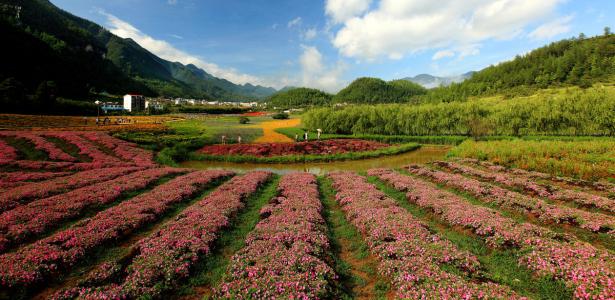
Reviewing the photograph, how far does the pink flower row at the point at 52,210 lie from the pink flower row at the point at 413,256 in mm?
15158

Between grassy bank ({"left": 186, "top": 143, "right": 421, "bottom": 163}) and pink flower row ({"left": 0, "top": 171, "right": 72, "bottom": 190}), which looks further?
grassy bank ({"left": 186, "top": 143, "right": 421, "bottom": 163})

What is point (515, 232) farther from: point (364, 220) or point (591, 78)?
point (591, 78)

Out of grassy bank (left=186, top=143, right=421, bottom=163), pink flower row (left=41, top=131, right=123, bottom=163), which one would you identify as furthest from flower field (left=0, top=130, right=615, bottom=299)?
grassy bank (left=186, top=143, right=421, bottom=163)

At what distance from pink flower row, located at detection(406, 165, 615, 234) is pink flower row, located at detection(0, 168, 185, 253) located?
24947 mm

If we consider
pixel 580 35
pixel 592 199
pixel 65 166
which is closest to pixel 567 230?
pixel 592 199

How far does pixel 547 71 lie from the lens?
15900 centimetres

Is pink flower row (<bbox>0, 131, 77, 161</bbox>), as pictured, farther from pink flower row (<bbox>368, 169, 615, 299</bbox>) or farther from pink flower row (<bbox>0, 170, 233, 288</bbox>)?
pink flower row (<bbox>368, 169, 615, 299</bbox>)

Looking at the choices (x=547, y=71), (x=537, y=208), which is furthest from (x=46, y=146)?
(x=547, y=71)

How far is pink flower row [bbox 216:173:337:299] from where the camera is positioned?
26.4ft

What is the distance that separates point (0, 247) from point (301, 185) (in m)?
16.5

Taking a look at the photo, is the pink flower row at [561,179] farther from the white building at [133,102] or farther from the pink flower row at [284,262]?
the white building at [133,102]

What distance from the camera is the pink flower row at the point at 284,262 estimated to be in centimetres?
804

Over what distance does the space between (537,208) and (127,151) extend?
44362 mm

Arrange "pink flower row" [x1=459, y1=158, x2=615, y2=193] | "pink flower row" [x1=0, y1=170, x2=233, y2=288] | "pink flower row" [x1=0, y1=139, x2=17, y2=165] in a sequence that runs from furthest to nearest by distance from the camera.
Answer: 1. "pink flower row" [x1=0, y1=139, x2=17, y2=165]
2. "pink flower row" [x1=459, y1=158, x2=615, y2=193]
3. "pink flower row" [x1=0, y1=170, x2=233, y2=288]
